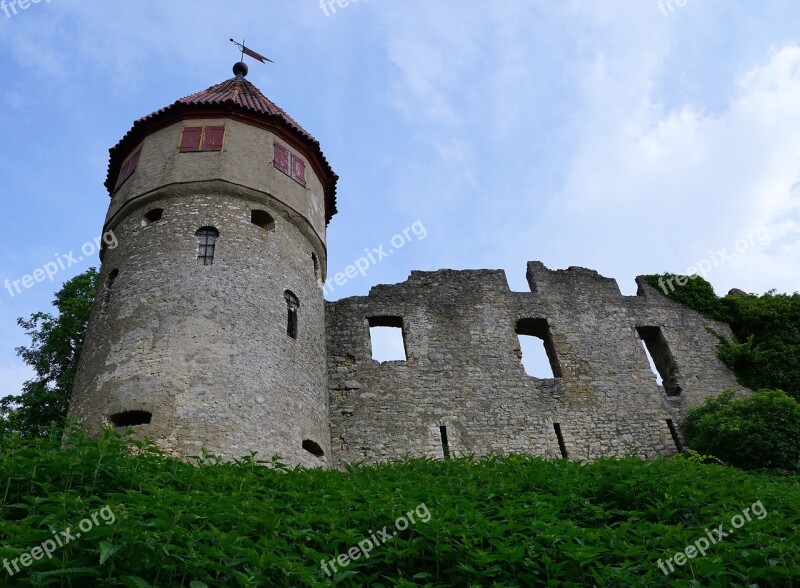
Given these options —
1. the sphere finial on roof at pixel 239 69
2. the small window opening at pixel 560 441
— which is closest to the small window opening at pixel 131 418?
the small window opening at pixel 560 441

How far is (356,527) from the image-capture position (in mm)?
6379

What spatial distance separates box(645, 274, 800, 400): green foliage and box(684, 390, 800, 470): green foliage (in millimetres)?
2629

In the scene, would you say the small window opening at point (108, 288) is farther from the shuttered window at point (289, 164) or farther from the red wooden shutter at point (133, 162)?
the shuttered window at point (289, 164)

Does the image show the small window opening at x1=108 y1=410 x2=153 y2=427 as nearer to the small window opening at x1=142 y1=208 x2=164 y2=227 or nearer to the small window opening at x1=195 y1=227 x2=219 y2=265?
the small window opening at x1=195 y1=227 x2=219 y2=265

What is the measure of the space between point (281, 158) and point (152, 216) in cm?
320

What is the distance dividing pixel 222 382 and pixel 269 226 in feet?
13.8

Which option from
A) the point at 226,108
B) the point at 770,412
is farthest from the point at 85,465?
the point at 770,412

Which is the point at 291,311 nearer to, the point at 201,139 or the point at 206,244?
the point at 206,244

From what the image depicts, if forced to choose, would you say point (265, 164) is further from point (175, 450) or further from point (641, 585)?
point (641, 585)

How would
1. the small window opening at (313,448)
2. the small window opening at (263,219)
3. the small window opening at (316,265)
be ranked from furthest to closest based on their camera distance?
the small window opening at (316,265) < the small window opening at (263,219) < the small window opening at (313,448)

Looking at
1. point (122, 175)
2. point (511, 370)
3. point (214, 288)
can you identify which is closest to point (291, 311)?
point (214, 288)

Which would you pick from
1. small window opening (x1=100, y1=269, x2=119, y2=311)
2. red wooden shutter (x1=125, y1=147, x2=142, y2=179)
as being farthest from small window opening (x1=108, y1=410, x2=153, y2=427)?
red wooden shutter (x1=125, y1=147, x2=142, y2=179)

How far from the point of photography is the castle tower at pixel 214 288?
424 inches

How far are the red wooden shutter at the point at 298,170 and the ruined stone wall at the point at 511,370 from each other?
3410 mm
